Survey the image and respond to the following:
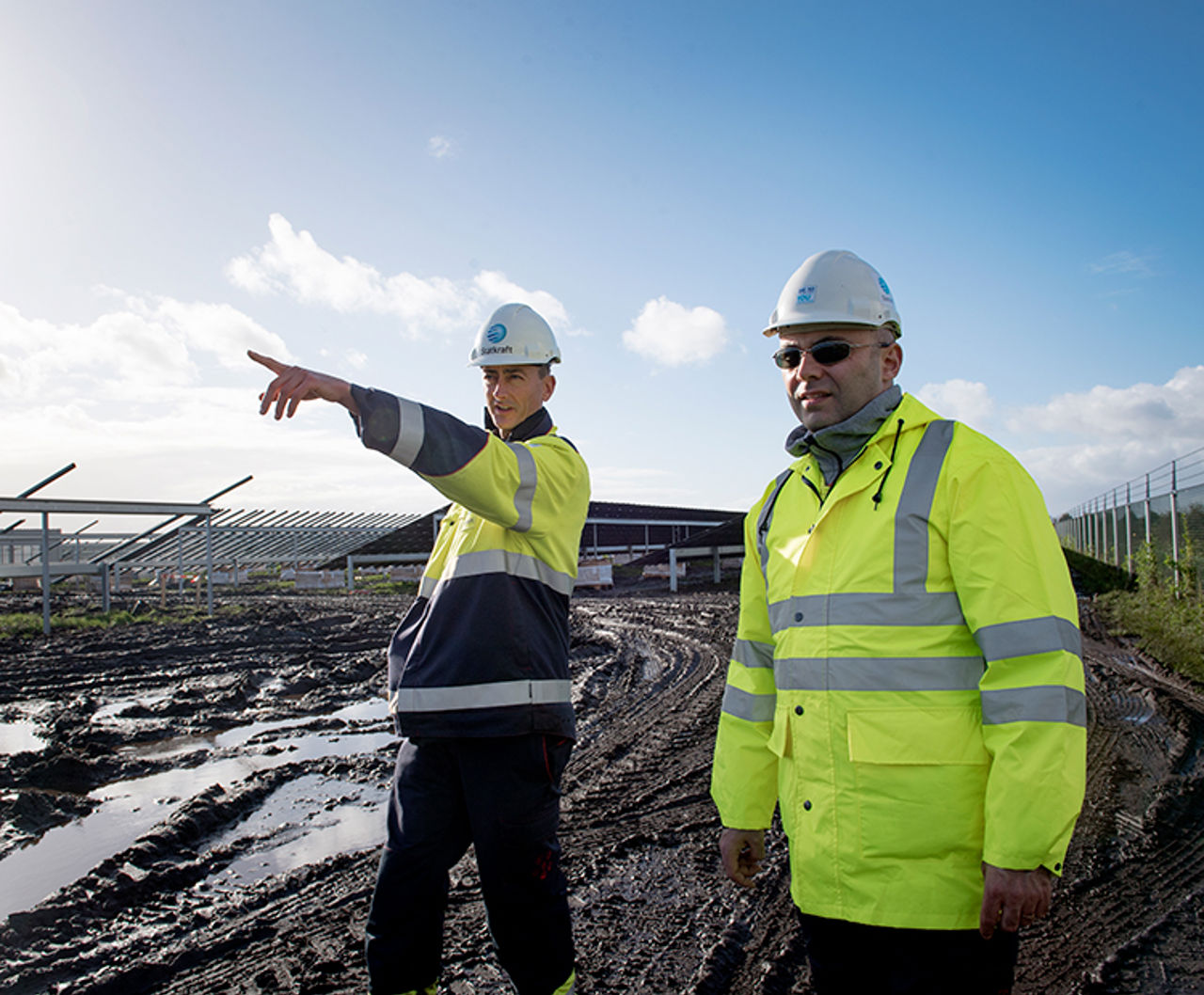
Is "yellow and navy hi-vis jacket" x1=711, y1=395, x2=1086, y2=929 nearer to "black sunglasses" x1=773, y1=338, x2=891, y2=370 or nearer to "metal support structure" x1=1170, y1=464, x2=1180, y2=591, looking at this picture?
"black sunglasses" x1=773, y1=338, x2=891, y2=370

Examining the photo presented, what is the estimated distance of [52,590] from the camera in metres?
32.9

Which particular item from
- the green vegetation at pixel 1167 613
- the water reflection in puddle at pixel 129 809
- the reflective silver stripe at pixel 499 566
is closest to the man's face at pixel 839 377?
the reflective silver stripe at pixel 499 566

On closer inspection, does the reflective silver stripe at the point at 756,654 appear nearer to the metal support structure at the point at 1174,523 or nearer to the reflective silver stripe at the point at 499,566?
the reflective silver stripe at the point at 499,566

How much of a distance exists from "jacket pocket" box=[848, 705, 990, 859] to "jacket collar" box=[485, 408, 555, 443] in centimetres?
140

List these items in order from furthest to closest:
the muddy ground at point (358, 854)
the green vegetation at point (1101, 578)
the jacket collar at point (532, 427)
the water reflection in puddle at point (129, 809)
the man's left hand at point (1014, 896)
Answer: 1. the green vegetation at point (1101, 578)
2. the water reflection in puddle at point (129, 809)
3. the muddy ground at point (358, 854)
4. the jacket collar at point (532, 427)
5. the man's left hand at point (1014, 896)

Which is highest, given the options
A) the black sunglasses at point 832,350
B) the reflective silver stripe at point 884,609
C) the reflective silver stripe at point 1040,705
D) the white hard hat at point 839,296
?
the white hard hat at point 839,296

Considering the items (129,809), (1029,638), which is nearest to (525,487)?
(1029,638)

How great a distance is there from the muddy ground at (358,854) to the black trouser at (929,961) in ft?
4.98

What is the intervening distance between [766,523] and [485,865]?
1233 millimetres

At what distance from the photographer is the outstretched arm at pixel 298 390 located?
1.95 meters

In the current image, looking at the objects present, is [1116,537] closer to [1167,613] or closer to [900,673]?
[1167,613]

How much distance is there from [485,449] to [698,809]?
368 centimetres

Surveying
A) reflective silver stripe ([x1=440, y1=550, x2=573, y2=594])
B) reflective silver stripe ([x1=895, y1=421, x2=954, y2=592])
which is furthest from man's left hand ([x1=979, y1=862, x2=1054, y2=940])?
reflective silver stripe ([x1=440, y1=550, x2=573, y2=594])

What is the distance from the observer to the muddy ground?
10.2 ft
